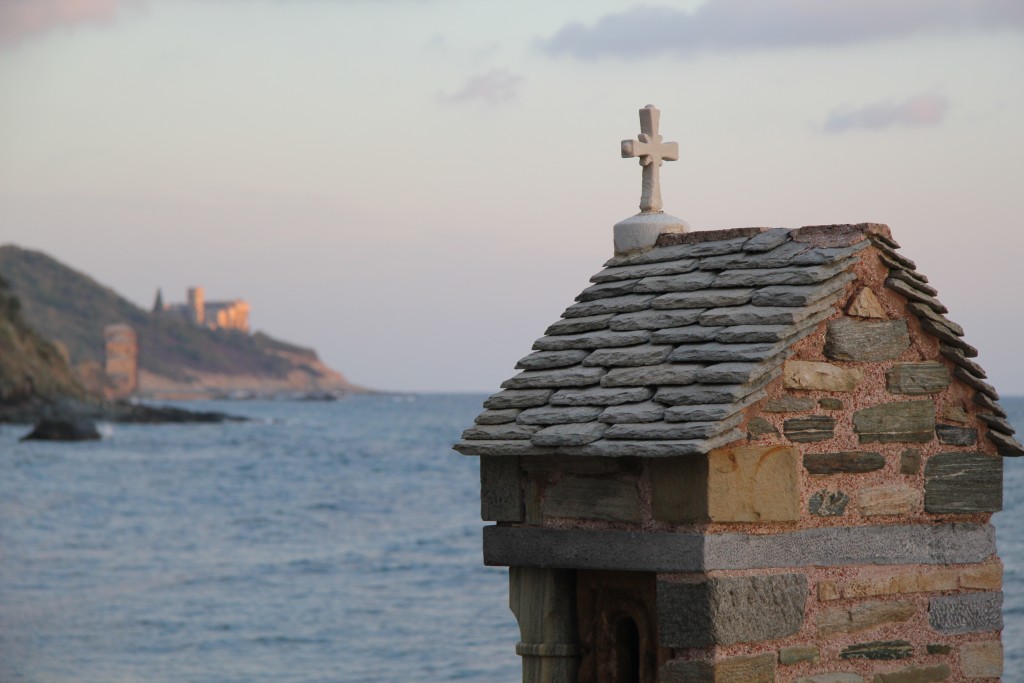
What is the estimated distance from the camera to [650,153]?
21.9ft

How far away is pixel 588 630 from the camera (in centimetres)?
595

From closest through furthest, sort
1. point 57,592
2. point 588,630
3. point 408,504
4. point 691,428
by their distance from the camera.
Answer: point 691,428, point 588,630, point 57,592, point 408,504

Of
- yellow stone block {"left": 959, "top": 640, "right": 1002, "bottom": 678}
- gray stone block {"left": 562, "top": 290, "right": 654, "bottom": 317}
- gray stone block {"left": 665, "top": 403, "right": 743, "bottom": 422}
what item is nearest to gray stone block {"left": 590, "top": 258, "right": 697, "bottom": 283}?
gray stone block {"left": 562, "top": 290, "right": 654, "bottom": 317}

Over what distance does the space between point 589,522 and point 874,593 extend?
3.89ft

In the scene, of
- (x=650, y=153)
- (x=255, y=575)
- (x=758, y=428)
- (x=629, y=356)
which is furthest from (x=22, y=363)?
(x=758, y=428)

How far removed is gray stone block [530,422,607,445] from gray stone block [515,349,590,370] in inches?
16.2

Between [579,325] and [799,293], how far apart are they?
106 cm

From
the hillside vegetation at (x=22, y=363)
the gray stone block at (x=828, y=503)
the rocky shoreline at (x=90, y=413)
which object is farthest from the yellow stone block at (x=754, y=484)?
the hillside vegetation at (x=22, y=363)

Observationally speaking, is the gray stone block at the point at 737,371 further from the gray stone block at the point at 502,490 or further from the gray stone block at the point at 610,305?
the gray stone block at the point at 502,490

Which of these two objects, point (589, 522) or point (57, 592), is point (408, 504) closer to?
point (57, 592)

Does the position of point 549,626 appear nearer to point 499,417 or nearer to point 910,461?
point 499,417

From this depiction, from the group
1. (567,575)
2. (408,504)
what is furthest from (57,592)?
(567,575)

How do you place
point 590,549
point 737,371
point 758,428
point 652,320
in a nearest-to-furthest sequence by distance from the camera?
1. point 737,371
2. point 758,428
3. point 590,549
4. point 652,320

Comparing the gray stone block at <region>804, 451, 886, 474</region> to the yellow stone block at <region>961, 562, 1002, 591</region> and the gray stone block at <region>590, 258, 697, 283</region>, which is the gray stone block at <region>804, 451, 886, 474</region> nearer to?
the yellow stone block at <region>961, 562, 1002, 591</region>
